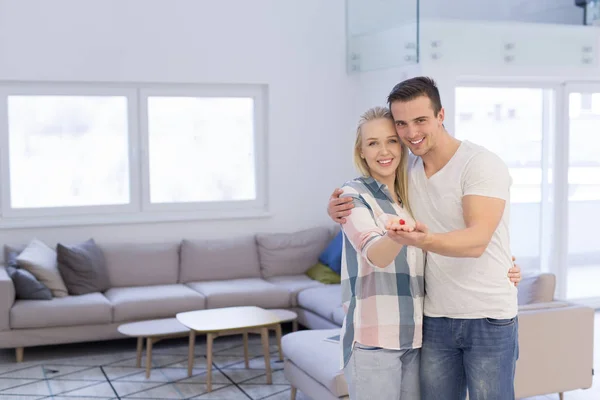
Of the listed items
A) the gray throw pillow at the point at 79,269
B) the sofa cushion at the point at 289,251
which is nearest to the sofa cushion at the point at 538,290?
the sofa cushion at the point at 289,251

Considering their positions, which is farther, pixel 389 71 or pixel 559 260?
pixel 559 260

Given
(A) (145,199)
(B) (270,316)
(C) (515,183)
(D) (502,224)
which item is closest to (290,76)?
(A) (145,199)

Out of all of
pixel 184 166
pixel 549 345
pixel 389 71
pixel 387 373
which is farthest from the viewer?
pixel 184 166

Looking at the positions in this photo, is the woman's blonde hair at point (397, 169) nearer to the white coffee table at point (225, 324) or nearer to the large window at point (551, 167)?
the white coffee table at point (225, 324)

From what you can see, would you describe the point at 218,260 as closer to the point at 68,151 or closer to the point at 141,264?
the point at 141,264

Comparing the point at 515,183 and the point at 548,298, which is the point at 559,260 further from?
the point at 548,298

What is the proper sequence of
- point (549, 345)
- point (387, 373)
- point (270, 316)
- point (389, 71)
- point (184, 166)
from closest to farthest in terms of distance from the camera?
point (387, 373) → point (549, 345) → point (270, 316) → point (389, 71) → point (184, 166)

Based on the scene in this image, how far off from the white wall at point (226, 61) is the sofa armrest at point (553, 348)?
327 cm

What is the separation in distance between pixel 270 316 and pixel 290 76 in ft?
8.57

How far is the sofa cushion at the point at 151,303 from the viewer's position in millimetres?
5777

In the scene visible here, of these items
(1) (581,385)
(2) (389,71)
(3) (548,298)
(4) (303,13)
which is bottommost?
(1) (581,385)

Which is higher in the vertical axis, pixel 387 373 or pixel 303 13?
pixel 303 13

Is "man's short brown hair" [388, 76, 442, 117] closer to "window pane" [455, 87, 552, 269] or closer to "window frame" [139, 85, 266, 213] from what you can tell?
"window pane" [455, 87, 552, 269]

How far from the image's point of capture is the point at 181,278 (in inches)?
258
